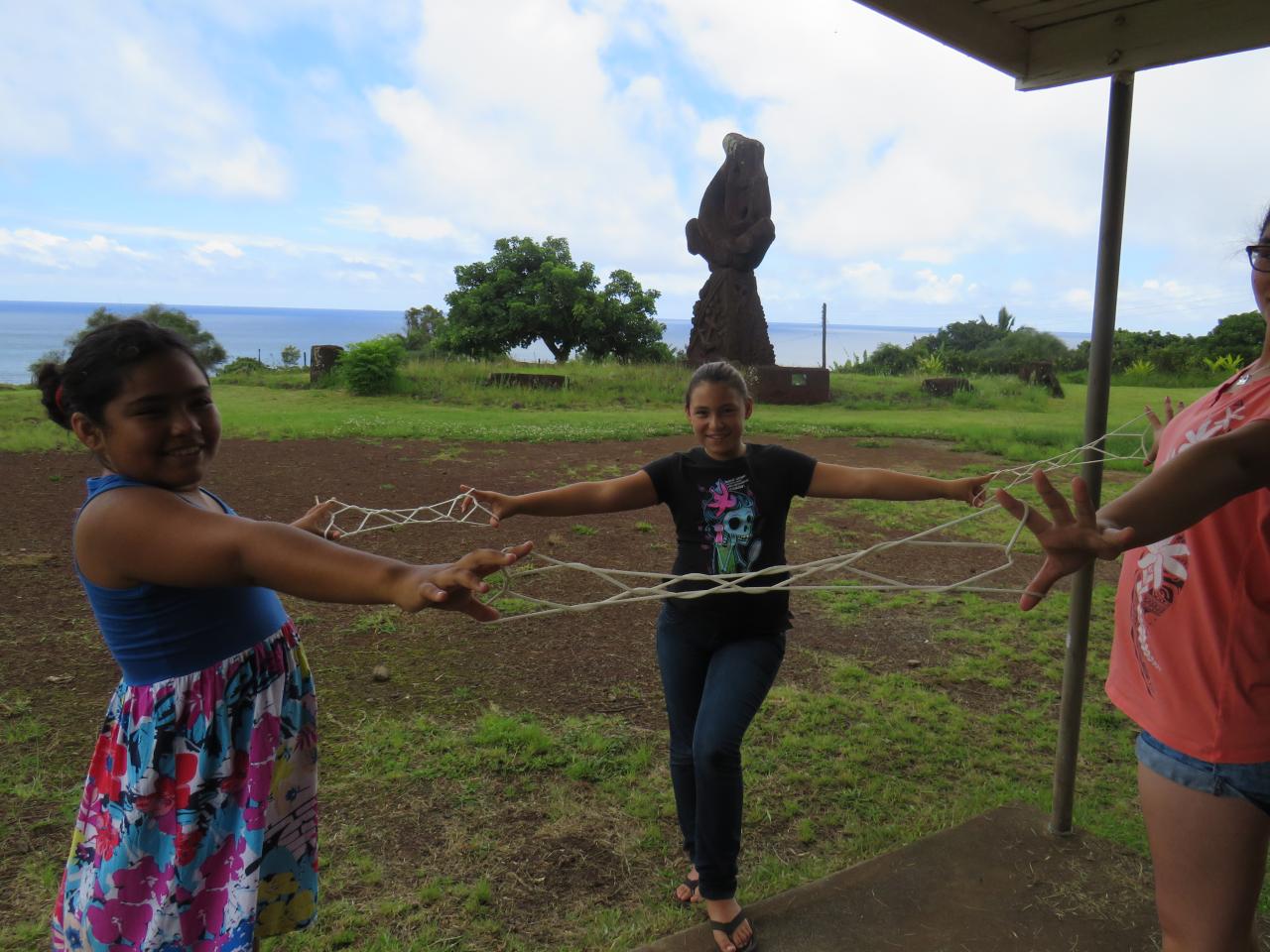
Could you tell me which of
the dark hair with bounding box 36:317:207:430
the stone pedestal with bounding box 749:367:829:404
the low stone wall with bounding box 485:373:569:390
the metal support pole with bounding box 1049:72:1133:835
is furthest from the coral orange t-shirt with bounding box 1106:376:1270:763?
the low stone wall with bounding box 485:373:569:390

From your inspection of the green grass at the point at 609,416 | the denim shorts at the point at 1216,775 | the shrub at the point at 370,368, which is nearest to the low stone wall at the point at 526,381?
the green grass at the point at 609,416

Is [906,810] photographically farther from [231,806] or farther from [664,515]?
[664,515]

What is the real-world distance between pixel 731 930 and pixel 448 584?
57.2 inches

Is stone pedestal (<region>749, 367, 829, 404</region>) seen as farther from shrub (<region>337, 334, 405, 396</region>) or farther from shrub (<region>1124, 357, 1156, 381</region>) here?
shrub (<region>1124, 357, 1156, 381</region>)

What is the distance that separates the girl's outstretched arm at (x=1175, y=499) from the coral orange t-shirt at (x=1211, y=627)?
85mm

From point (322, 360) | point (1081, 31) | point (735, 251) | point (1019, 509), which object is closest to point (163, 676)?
point (1019, 509)

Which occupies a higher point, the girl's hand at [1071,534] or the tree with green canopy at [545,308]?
the tree with green canopy at [545,308]

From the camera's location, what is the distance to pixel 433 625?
4953 millimetres

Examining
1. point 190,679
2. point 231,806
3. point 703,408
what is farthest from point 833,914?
point 190,679

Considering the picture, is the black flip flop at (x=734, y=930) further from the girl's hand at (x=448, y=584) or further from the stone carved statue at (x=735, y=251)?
the stone carved statue at (x=735, y=251)

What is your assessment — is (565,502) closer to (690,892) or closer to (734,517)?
(734,517)

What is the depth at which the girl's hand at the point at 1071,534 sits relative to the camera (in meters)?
1.27

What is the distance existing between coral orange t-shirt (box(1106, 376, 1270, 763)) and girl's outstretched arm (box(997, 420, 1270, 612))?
0.28ft

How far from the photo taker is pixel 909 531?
718 cm
